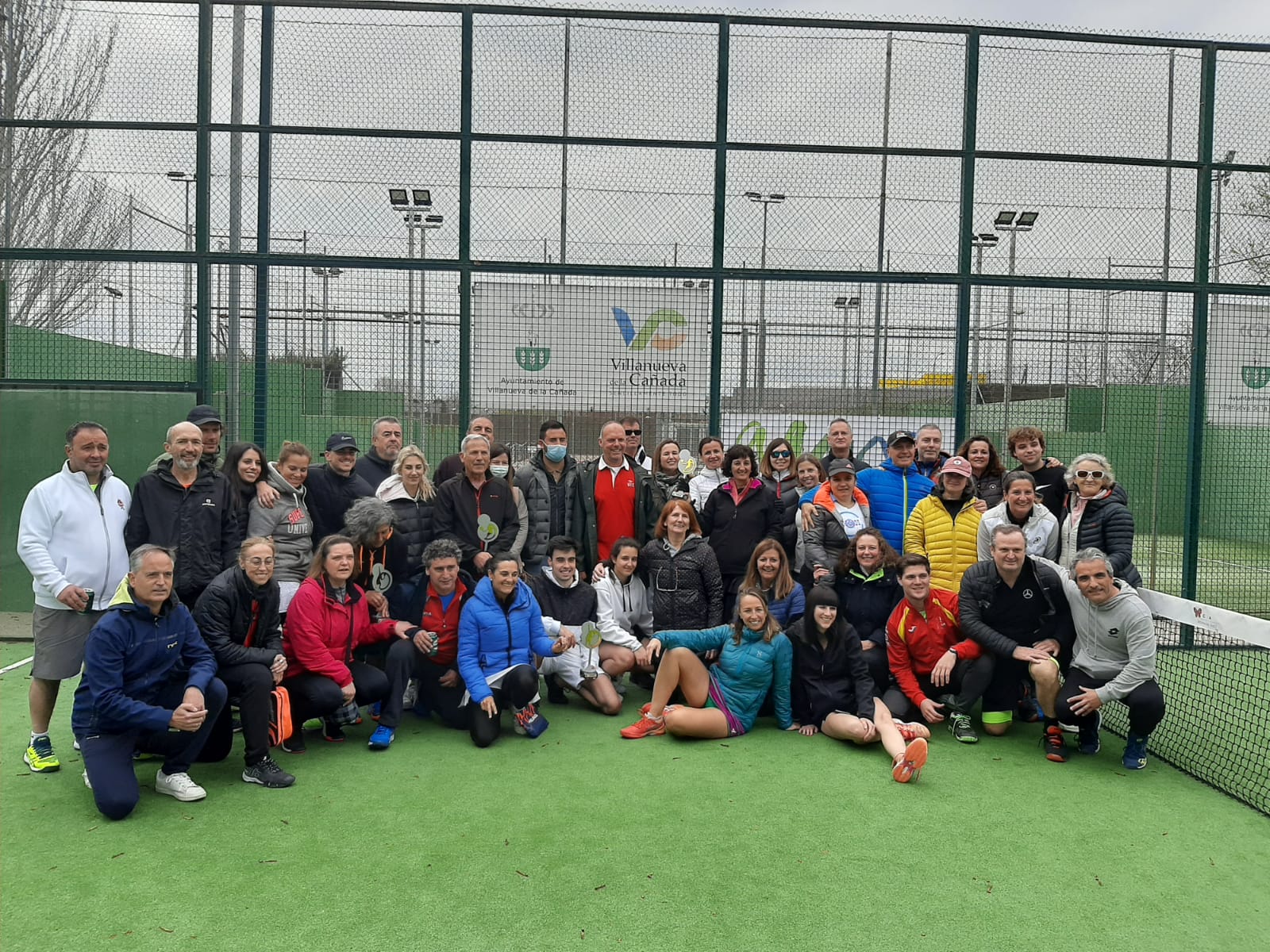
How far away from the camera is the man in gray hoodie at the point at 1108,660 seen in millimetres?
4727

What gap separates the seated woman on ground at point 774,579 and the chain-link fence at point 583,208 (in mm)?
1733

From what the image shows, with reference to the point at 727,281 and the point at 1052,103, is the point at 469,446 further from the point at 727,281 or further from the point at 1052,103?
the point at 1052,103

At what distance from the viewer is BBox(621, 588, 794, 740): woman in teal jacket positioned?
5.12m

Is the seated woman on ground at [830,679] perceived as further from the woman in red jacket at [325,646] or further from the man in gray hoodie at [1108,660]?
the woman in red jacket at [325,646]

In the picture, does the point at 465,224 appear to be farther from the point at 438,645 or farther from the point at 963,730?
the point at 963,730

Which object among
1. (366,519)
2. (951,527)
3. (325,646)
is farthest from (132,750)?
(951,527)

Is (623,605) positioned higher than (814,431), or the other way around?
(814,431)

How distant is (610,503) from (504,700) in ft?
5.25

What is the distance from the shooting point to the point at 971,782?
4.50m

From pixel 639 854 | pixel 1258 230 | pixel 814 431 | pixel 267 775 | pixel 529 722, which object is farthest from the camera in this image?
pixel 1258 230

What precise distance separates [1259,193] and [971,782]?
5.81m

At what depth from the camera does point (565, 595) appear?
5707 mm

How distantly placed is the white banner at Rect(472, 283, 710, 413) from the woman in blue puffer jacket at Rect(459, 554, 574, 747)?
2.08 meters

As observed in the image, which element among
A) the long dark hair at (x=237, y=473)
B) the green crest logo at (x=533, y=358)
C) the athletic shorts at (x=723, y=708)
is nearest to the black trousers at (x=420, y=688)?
the long dark hair at (x=237, y=473)
